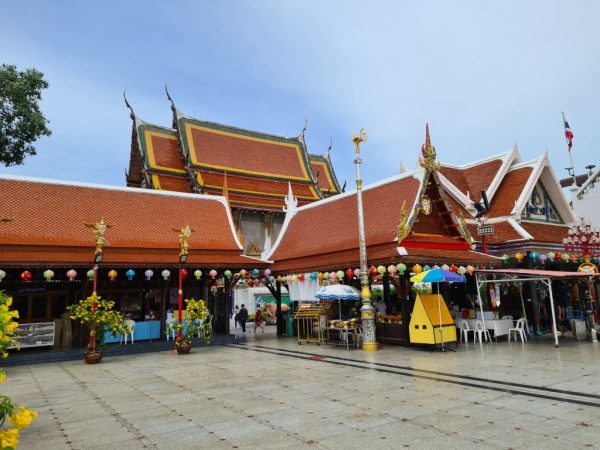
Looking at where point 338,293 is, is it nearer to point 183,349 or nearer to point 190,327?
point 190,327

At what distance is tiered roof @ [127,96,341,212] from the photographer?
34.4 metres

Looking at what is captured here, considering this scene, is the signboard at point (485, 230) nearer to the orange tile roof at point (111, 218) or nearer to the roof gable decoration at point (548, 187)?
the roof gable decoration at point (548, 187)

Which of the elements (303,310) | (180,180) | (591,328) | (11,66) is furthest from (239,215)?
(591,328)

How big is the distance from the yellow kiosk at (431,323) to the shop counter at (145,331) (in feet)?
32.4

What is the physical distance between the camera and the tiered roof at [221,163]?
3441 cm

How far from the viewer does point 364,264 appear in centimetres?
1384

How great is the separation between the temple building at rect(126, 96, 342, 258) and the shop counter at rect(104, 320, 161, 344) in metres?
15.9

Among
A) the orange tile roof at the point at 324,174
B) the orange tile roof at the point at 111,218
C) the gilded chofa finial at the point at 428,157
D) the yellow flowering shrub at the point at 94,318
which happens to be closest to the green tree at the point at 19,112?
the orange tile roof at the point at 111,218

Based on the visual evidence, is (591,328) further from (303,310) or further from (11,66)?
(11,66)

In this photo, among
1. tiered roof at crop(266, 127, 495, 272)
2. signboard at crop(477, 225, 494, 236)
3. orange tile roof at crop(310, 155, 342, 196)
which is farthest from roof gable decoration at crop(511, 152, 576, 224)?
orange tile roof at crop(310, 155, 342, 196)

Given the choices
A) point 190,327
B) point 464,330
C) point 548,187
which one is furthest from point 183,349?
point 548,187

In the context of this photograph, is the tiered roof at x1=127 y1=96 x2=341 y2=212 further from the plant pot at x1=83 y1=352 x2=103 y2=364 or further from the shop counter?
the plant pot at x1=83 y1=352 x2=103 y2=364

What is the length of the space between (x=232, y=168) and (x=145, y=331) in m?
21.9

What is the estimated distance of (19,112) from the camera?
22.8 metres
